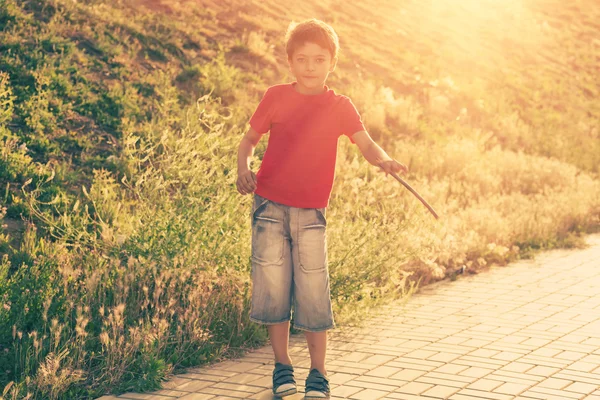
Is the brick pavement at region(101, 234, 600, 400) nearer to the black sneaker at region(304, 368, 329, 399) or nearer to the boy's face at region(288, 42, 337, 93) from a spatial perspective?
the black sneaker at region(304, 368, 329, 399)

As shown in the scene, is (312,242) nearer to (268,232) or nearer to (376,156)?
(268,232)

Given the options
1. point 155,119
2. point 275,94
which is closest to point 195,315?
point 275,94

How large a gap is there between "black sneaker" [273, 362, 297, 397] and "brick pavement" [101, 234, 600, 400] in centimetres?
6

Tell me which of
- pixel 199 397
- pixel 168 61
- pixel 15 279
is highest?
pixel 168 61

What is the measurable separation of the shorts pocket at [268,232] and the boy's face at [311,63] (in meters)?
0.75

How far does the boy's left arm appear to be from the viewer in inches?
180

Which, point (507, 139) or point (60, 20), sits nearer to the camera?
point (60, 20)

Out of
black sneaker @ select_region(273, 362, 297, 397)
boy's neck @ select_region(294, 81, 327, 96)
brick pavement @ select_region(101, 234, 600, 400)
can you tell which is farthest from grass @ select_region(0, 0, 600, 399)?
boy's neck @ select_region(294, 81, 327, 96)

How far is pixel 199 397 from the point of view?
16.4 feet

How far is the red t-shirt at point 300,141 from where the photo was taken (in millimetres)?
4867

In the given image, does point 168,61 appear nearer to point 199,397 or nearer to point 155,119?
point 155,119

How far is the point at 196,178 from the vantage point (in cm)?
675

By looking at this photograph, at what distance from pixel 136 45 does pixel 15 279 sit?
8.20m

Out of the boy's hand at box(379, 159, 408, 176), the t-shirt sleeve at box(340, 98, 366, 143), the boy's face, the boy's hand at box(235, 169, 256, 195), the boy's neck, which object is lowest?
the boy's hand at box(235, 169, 256, 195)
